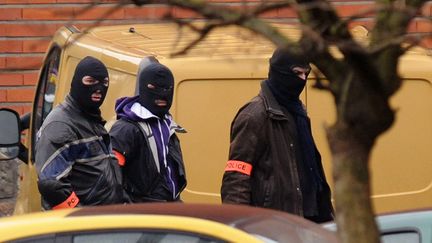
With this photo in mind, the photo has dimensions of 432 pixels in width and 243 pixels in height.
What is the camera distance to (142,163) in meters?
6.15

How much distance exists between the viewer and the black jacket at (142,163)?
20.1 feet

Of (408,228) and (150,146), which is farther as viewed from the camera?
(150,146)

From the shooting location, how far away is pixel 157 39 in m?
7.11

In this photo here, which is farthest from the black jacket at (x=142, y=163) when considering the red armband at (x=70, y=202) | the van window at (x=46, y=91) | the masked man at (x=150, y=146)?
the van window at (x=46, y=91)

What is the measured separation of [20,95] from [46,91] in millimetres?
2911

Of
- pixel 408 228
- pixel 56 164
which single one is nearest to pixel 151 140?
pixel 56 164

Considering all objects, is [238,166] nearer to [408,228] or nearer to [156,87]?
[156,87]

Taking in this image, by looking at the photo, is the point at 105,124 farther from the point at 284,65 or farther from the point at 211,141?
the point at 284,65

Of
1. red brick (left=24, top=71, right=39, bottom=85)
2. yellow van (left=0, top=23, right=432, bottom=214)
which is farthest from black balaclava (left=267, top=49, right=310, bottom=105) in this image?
red brick (left=24, top=71, right=39, bottom=85)

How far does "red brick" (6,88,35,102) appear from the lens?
10352mm

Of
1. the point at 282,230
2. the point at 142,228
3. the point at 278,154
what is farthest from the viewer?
the point at 278,154

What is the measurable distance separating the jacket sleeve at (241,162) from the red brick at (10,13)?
474 cm

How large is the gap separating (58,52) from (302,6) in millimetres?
4526

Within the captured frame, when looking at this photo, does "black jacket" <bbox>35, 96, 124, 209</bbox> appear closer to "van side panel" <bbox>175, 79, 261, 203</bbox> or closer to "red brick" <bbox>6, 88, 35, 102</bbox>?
"van side panel" <bbox>175, 79, 261, 203</bbox>
